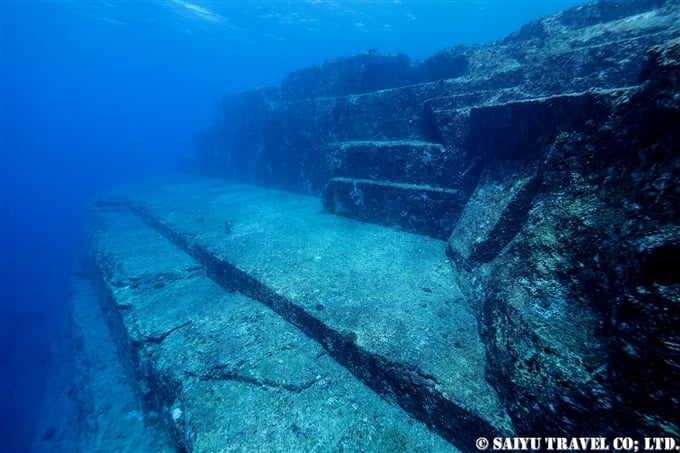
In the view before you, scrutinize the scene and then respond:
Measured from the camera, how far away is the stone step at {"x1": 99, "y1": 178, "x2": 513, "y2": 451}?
2221mm

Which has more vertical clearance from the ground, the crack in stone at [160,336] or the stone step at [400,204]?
the stone step at [400,204]

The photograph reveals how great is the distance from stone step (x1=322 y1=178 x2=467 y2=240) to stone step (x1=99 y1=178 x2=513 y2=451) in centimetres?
23

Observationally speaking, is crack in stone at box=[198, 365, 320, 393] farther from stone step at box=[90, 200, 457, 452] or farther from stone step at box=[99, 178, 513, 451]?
stone step at box=[99, 178, 513, 451]

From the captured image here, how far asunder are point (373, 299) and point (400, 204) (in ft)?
7.77

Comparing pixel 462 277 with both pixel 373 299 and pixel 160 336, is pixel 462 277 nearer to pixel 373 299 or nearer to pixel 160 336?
pixel 373 299

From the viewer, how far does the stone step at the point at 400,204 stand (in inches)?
184

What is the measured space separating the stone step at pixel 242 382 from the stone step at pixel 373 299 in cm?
13

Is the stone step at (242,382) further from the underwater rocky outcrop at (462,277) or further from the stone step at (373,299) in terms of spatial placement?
the stone step at (373,299)

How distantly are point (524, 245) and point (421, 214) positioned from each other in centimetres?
247

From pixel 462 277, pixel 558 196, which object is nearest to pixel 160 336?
pixel 462 277

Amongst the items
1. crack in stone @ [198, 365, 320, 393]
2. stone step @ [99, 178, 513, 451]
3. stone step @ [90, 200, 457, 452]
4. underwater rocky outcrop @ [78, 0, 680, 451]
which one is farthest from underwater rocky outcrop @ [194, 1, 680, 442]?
crack in stone @ [198, 365, 320, 393]

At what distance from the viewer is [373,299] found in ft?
11.0

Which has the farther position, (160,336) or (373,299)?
(160,336)

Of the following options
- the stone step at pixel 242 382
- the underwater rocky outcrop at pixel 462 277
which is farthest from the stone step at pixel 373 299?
the stone step at pixel 242 382
